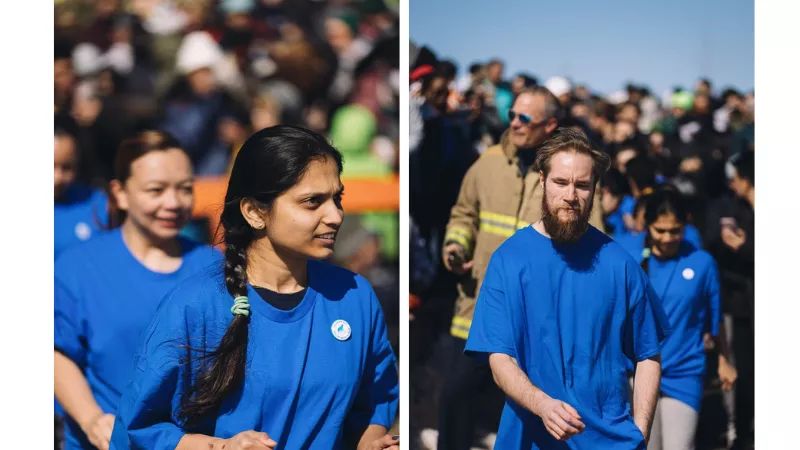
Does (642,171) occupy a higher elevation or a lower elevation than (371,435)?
higher

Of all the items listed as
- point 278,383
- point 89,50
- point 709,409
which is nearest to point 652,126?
point 709,409

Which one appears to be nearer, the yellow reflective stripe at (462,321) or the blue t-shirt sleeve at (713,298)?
the yellow reflective stripe at (462,321)

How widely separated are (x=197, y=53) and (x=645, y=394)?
2184mm

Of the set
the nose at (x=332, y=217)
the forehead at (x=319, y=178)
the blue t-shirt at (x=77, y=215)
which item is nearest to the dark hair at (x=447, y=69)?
the forehead at (x=319, y=178)

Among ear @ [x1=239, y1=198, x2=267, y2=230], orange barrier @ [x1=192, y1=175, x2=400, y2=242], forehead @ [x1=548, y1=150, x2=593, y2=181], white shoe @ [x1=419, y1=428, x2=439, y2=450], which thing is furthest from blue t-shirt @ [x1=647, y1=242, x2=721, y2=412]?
ear @ [x1=239, y1=198, x2=267, y2=230]

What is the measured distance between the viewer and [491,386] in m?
4.60

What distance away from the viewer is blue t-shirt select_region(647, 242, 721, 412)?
15.6 feet

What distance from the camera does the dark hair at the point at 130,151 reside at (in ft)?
15.1

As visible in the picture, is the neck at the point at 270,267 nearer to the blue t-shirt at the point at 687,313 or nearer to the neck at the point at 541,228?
the neck at the point at 541,228

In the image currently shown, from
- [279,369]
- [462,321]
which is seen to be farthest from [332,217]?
[462,321]

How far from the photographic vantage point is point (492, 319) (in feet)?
14.4

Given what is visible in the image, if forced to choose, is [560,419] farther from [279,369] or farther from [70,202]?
[70,202]
